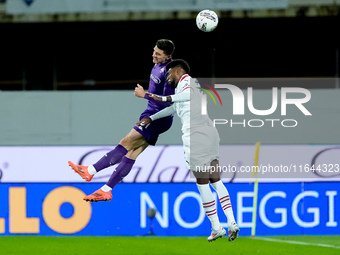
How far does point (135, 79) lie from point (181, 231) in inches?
171

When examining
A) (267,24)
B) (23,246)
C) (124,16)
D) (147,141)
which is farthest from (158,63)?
(267,24)

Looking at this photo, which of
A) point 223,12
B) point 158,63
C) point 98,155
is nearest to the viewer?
point 158,63

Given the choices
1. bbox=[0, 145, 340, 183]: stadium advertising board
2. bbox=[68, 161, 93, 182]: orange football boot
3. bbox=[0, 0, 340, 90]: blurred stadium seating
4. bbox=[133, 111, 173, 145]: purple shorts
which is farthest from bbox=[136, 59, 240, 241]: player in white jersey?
bbox=[0, 0, 340, 90]: blurred stadium seating

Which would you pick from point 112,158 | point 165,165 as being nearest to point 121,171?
point 112,158

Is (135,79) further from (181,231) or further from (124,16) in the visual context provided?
(181,231)

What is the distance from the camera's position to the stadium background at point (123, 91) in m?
18.7

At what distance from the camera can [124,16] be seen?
2055 cm

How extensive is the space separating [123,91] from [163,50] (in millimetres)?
8175

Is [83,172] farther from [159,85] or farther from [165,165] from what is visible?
[165,165]

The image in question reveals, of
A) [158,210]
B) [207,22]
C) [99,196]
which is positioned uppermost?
[207,22]

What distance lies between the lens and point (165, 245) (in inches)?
659

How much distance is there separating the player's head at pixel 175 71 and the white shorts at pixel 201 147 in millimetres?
683

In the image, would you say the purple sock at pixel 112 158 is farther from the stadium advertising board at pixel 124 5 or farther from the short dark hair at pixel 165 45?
the stadium advertising board at pixel 124 5

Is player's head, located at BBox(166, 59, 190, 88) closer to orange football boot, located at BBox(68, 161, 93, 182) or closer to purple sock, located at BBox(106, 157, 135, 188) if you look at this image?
purple sock, located at BBox(106, 157, 135, 188)
